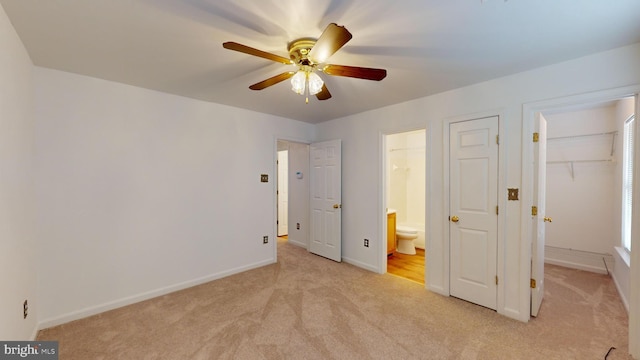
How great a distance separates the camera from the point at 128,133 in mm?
2750

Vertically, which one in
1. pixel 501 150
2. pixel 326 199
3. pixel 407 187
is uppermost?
pixel 501 150

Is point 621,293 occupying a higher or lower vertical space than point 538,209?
lower

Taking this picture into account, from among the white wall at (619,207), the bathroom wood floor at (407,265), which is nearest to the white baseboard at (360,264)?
the bathroom wood floor at (407,265)

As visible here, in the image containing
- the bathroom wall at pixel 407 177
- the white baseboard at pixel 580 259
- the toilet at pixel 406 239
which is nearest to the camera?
the white baseboard at pixel 580 259

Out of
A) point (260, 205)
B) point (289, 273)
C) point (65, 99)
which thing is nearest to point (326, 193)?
point (260, 205)

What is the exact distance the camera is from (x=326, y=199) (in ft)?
13.9

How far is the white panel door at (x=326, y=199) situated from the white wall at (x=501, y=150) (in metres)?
0.18

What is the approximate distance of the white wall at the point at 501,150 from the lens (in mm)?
2109

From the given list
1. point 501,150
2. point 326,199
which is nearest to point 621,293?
point 501,150

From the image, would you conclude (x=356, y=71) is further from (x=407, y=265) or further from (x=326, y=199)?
(x=407, y=265)

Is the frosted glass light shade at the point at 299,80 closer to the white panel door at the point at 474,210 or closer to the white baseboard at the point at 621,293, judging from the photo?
the white panel door at the point at 474,210

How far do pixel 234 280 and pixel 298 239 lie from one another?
1896 mm

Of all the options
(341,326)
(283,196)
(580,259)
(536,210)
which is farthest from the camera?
(283,196)

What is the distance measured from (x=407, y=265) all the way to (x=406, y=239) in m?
0.65
